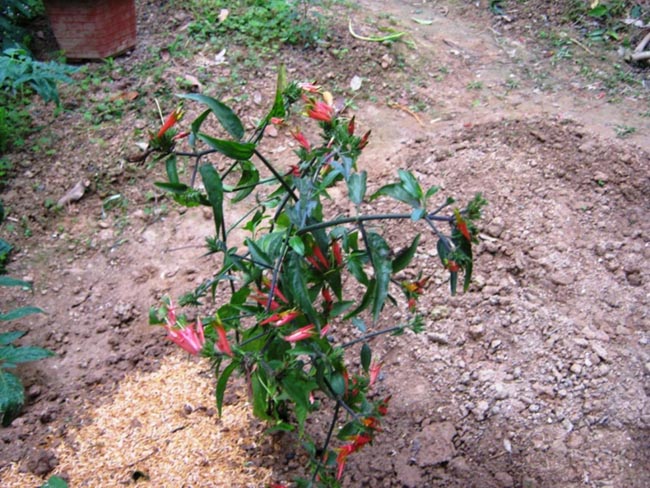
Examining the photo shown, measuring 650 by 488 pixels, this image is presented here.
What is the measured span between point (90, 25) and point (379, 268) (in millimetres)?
3152

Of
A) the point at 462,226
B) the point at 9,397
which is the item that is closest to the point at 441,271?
the point at 462,226

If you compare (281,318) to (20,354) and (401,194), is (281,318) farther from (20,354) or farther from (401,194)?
(20,354)

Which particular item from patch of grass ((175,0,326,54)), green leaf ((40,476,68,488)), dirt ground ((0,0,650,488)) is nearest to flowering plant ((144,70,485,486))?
dirt ground ((0,0,650,488))

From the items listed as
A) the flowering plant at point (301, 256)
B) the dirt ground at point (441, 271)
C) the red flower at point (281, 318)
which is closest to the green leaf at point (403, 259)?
the flowering plant at point (301, 256)

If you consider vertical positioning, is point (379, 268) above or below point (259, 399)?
above

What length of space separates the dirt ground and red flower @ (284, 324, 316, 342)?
644 mm

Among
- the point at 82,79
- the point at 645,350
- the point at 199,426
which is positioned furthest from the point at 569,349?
the point at 82,79

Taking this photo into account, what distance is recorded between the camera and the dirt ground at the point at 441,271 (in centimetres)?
206

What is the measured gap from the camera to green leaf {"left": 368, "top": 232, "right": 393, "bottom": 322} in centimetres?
129

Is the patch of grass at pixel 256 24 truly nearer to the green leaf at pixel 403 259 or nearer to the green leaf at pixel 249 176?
the green leaf at pixel 249 176

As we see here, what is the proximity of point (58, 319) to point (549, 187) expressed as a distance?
2271mm

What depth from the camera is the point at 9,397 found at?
2.06 m

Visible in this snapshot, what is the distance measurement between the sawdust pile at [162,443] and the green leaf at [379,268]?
997 mm

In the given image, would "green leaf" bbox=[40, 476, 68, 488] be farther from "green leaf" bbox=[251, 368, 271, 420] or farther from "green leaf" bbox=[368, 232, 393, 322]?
"green leaf" bbox=[368, 232, 393, 322]
